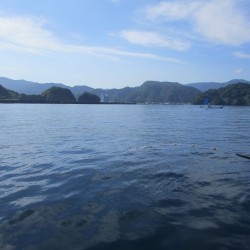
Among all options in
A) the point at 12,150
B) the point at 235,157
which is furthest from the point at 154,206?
the point at 12,150

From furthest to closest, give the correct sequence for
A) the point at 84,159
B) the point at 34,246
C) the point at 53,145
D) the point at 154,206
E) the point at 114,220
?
the point at 53,145 → the point at 84,159 → the point at 154,206 → the point at 114,220 → the point at 34,246

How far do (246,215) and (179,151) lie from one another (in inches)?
577

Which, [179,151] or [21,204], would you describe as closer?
[21,204]

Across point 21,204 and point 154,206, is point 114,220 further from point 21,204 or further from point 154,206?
point 21,204

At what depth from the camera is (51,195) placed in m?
14.6

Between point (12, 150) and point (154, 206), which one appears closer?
point (154, 206)

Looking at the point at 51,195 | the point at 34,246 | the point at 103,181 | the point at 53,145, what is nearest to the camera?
the point at 34,246

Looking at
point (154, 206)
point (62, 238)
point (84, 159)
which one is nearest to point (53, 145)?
point (84, 159)

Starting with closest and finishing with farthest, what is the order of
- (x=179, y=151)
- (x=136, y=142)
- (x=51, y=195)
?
1. (x=51, y=195)
2. (x=179, y=151)
3. (x=136, y=142)

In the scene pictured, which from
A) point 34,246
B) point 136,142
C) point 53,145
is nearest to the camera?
point 34,246

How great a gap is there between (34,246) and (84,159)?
13.5 meters

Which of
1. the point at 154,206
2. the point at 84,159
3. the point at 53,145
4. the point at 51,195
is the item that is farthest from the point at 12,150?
the point at 154,206

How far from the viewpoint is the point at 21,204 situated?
13352 millimetres

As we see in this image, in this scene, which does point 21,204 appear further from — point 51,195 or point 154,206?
point 154,206
